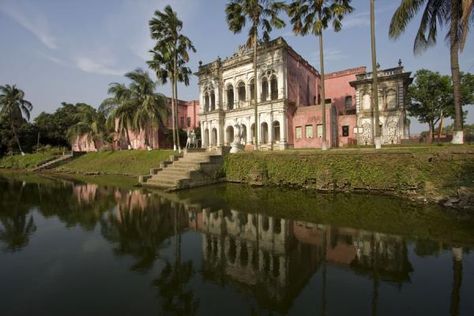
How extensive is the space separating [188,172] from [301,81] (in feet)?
64.3

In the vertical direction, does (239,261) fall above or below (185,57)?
below

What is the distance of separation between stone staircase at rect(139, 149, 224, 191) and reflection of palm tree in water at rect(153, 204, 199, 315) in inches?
355

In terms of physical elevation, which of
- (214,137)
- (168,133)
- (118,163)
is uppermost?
(168,133)

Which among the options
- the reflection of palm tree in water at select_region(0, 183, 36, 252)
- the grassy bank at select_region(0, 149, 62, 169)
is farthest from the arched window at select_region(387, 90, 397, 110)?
the grassy bank at select_region(0, 149, 62, 169)

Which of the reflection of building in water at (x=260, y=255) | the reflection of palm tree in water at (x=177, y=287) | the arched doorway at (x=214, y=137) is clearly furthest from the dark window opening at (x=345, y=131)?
the reflection of palm tree in water at (x=177, y=287)

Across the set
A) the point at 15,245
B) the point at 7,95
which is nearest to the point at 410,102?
the point at 15,245

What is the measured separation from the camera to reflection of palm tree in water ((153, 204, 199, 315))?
3.91 metres

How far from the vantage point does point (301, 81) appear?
1177 inches

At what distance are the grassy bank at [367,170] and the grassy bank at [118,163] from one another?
1002cm

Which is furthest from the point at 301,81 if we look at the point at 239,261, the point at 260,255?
the point at 239,261

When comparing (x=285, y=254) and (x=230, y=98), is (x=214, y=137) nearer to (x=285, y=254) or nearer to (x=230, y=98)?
(x=230, y=98)

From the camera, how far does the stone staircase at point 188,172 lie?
15172 mm

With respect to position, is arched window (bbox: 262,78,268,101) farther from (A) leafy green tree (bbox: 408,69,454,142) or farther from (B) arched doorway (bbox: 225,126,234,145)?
(A) leafy green tree (bbox: 408,69,454,142)

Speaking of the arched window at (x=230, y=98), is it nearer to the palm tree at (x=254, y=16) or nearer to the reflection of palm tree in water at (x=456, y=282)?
the palm tree at (x=254, y=16)
